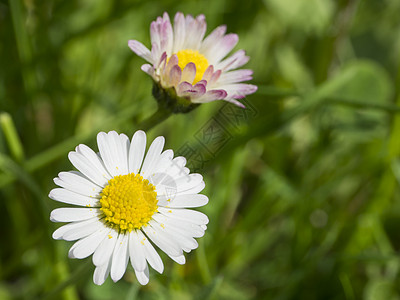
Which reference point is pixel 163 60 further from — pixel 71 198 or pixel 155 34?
pixel 71 198

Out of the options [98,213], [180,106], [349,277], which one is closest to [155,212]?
[98,213]

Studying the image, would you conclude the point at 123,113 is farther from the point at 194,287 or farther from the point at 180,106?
the point at 194,287

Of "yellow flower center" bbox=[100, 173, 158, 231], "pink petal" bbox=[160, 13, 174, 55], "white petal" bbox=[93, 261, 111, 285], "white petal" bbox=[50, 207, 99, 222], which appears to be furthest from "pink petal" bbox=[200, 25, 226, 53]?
"white petal" bbox=[93, 261, 111, 285]

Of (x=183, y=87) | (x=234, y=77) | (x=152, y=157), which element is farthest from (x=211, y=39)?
(x=152, y=157)

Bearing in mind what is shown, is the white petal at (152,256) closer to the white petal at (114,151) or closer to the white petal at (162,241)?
the white petal at (162,241)

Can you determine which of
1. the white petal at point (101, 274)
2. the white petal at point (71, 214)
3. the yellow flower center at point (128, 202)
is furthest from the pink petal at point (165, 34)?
the white petal at point (101, 274)

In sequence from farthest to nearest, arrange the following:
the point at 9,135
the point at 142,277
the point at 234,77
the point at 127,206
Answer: the point at 9,135 → the point at 234,77 → the point at 127,206 → the point at 142,277
